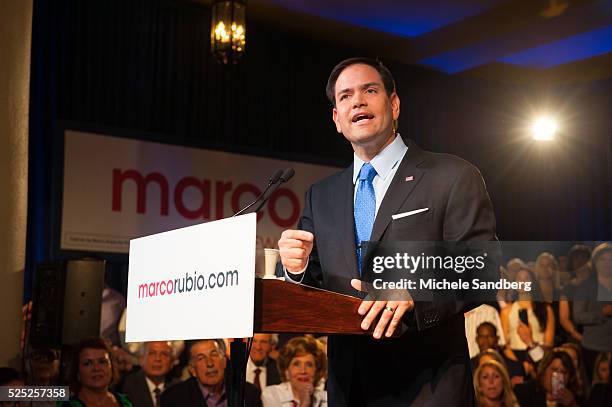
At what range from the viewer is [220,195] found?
7.15m

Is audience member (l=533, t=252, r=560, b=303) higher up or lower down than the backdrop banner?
lower down

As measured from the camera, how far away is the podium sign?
169cm

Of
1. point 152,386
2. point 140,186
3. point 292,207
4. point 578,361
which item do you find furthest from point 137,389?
point 578,361

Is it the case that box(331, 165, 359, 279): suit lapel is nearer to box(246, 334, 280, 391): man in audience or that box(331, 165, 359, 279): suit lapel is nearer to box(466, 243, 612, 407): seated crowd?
box(466, 243, 612, 407): seated crowd

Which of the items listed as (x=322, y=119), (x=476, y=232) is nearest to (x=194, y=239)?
(x=476, y=232)

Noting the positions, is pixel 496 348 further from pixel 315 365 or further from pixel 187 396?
A: pixel 187 396

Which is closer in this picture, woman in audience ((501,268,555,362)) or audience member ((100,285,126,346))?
audience member ((100,285,126,346))

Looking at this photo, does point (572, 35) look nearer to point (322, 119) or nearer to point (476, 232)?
point (322, 119)

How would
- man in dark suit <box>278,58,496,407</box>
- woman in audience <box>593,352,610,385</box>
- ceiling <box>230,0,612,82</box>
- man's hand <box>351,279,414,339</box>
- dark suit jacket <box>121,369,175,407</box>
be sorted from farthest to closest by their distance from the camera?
1. ceiling <box>230,0,612,82</box>
2. woman in audience <box>593,352,610,385</box>
3. dark suit jacket <box>121,369,175,407</box>
4. man in dark suit <box>278,58,496,407</box>
5. man's hand <box>351,279,414,339</box>

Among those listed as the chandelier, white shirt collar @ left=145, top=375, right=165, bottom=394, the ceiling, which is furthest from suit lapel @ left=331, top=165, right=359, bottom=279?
the ceiling

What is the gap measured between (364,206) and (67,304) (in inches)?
116

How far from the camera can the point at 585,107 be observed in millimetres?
8445

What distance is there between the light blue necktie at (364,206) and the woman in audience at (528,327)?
14.6 feet

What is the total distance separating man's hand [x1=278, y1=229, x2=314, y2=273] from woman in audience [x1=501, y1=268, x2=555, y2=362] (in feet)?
15.5
